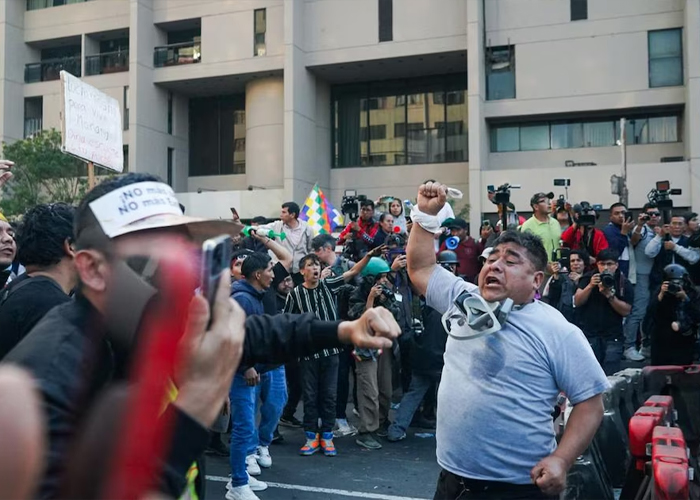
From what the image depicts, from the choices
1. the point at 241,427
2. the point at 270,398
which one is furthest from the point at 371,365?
the point at 241,427

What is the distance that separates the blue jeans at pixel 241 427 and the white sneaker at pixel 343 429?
2.00 m

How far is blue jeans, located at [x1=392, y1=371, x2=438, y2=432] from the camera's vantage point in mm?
7188

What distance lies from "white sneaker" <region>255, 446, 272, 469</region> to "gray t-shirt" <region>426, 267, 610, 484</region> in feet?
11.4

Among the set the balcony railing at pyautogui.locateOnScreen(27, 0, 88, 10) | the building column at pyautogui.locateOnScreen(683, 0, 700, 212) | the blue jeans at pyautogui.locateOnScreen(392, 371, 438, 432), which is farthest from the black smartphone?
the balcony railing at pyautogui.locateOnScreen(27, 0, 88, 10)

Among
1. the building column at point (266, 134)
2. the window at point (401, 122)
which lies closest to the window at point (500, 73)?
the window at point (401, 122)

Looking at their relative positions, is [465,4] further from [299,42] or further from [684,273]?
[684,273]

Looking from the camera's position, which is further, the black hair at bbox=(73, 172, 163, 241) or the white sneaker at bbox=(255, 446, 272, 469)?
the white sneaker at bbox=(255, 446, 272, 469)

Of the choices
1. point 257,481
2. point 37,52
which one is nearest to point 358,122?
point 37,52

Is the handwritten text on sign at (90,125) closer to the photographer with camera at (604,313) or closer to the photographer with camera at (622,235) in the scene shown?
the photographer with camera at (604,313)

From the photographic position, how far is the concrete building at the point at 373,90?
2319cm

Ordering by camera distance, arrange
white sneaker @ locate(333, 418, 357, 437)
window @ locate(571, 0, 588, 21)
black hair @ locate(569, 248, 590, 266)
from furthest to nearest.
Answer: window @ locate(571, 0, 588, 21)
black hair @ locate(569, 248, 590, 266)
white sneaker @ locate(333, 418, 357, 437)

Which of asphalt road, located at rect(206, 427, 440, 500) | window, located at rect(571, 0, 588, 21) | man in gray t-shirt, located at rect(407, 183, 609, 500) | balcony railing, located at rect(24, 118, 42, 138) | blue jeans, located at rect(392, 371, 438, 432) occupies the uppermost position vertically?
window, located at rect(571, 0, 588, 21)

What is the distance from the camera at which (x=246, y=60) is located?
27.3 meters

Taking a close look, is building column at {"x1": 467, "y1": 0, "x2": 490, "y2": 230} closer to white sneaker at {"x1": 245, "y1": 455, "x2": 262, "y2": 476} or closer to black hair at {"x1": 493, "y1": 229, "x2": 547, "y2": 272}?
white sneaker at {"x1": 245, "y1": 455, "x2": 262, "y2": 476}
